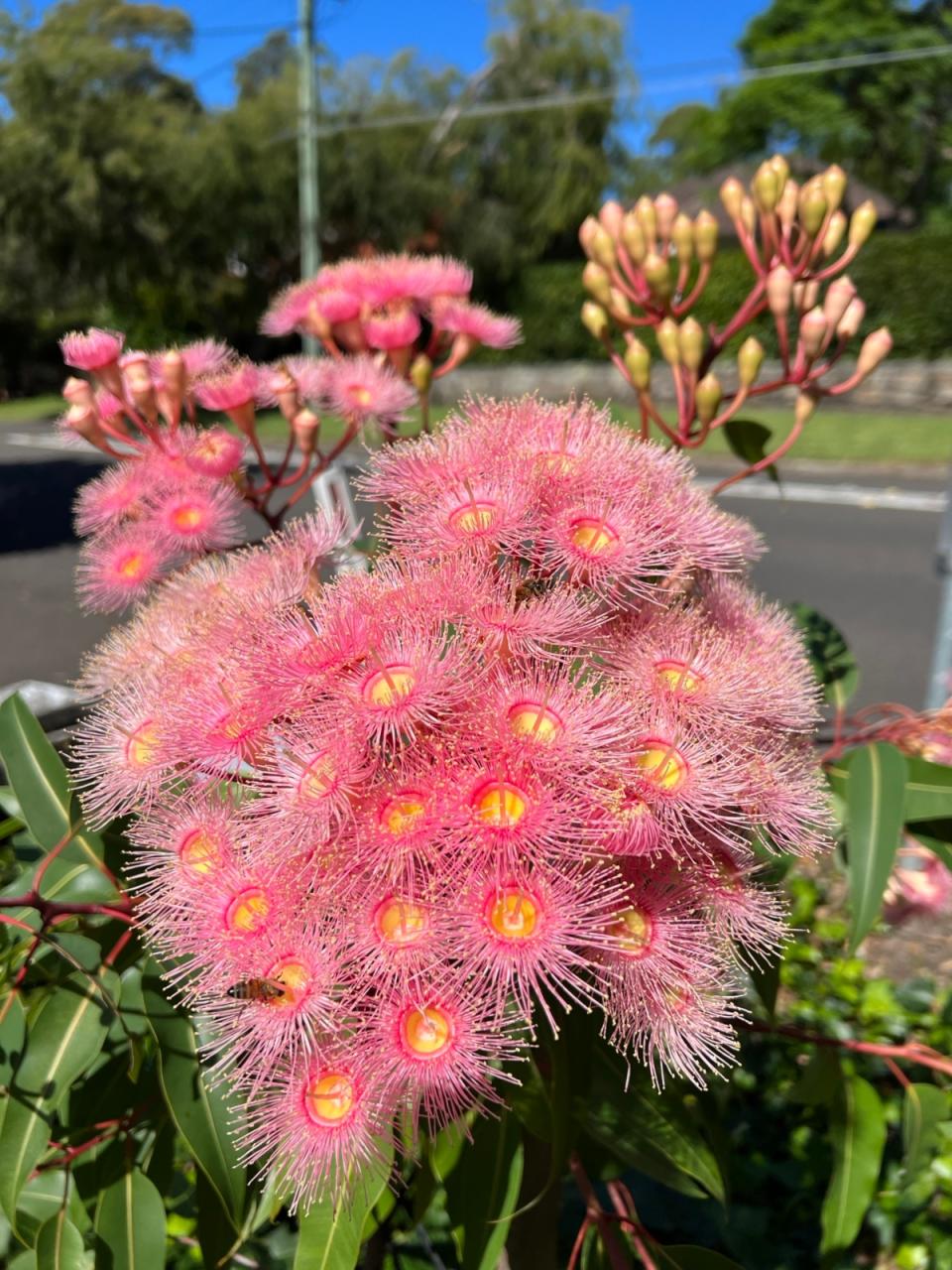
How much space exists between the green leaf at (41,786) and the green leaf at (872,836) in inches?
30.0

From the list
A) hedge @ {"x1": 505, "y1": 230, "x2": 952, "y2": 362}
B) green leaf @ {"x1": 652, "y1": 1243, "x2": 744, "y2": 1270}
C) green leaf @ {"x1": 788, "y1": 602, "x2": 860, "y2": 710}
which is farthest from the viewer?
hedge @ {"x1": 505, "y1": 230, "x2": 952, "y2": 362}

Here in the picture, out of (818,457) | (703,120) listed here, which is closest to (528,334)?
(818,457)

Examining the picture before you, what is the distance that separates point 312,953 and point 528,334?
20.7 m

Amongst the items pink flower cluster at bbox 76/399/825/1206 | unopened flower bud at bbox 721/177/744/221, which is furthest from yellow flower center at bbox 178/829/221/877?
unopened flower bud at bbox 721/177/744/221

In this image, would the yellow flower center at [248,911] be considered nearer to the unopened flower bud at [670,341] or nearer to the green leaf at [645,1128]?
the green leaf at [645,1128]

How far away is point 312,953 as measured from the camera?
0.66m

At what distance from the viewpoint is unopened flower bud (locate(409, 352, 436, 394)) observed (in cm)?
136

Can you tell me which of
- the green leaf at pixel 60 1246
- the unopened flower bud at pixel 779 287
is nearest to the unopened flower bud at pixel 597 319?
the unopened flower bud at pixel 779 287

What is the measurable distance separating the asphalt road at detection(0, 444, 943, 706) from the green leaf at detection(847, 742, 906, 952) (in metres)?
4.31

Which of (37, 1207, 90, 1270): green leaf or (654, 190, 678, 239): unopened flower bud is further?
(654, 190, 678, 239): unopened flower bud

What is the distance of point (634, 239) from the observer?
4.57 feet

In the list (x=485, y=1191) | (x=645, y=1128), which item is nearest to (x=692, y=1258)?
(x=645, y=1128)

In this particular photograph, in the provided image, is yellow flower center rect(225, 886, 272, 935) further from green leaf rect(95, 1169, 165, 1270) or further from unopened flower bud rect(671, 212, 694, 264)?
unopened flower bud rect(671, 212, 694, 264)

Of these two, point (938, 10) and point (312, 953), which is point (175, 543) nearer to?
point (312, 953)
